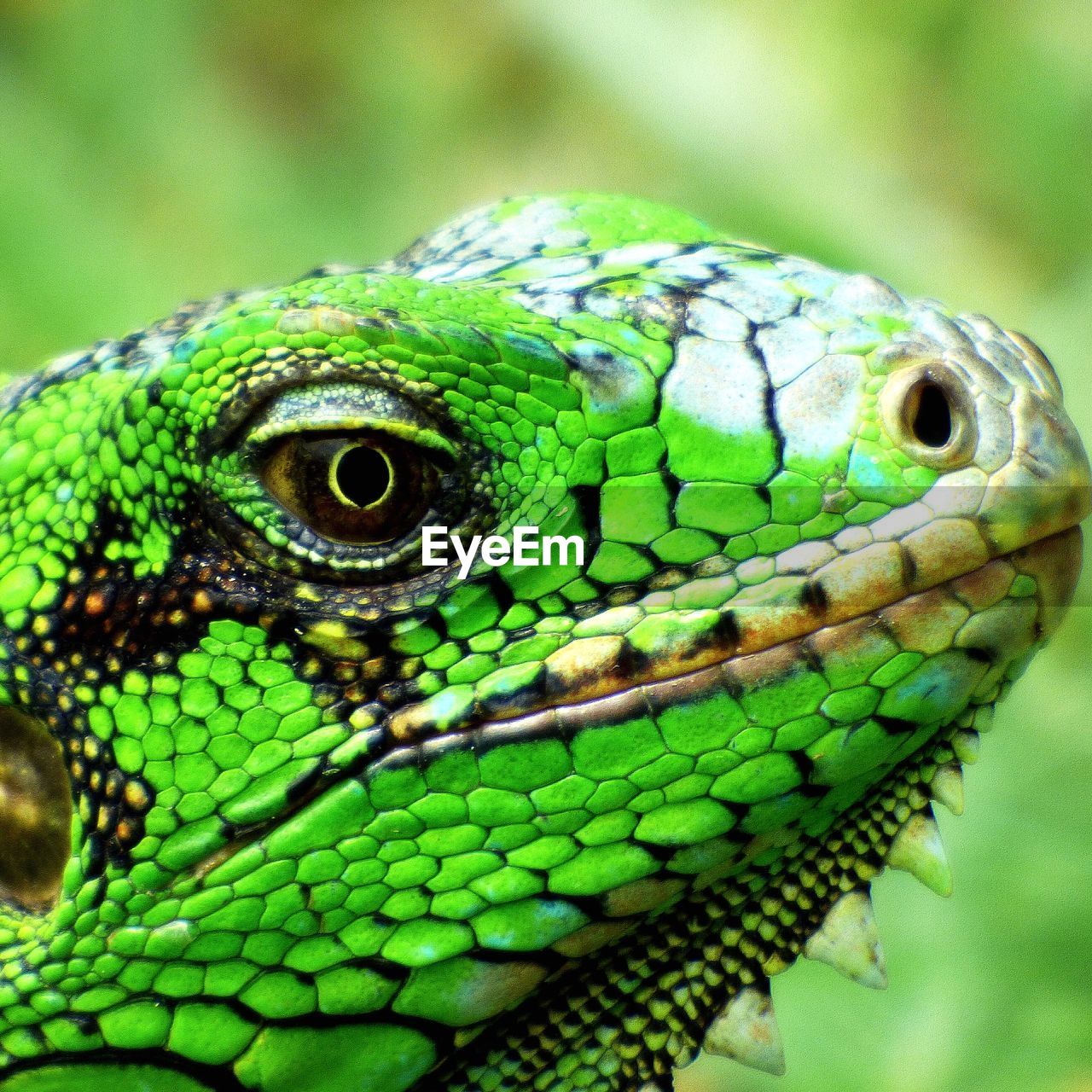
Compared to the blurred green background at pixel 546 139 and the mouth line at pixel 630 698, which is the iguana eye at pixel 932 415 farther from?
the blurred green background at pixel 546 139

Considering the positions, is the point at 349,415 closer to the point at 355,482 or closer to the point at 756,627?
the point at 355,482

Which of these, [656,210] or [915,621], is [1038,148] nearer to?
[656,210]

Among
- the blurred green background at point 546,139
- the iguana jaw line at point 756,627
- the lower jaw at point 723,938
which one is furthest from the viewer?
the blurred green background at point 546,139

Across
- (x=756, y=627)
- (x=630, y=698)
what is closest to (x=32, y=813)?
(x=630, y=698)

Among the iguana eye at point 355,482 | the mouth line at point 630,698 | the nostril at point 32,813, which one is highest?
A: the iguana eye at point 355,482

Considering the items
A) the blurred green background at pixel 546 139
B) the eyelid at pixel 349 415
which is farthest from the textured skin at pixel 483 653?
the blurred green background at pixel 546 139

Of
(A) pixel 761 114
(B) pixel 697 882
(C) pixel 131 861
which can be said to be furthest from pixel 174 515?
(A) pixel 761 114
